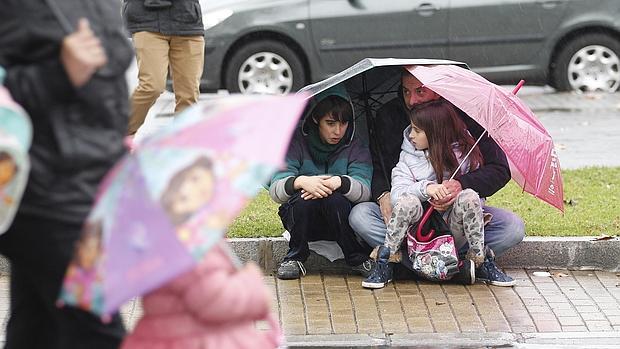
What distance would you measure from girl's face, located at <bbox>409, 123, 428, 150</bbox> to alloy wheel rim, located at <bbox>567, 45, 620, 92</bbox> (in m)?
8.02

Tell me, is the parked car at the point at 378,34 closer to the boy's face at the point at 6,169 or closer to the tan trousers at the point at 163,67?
the tan trousers at the point at 163,67

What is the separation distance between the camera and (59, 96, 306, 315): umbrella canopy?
3.10 metres

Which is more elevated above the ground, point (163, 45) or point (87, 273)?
point (87, 273)

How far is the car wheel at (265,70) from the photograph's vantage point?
46.0 feet

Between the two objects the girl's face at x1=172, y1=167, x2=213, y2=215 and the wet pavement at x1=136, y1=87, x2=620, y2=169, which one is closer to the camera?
the girl's face at x1=172, y1=167, x2=213, y2=215

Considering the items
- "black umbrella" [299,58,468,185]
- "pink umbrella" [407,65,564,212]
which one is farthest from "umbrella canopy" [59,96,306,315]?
"black umbrella" [299,58,468,185]

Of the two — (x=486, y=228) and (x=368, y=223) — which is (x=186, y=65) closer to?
(x=368, y=223)

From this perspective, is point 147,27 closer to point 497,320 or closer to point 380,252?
point 380,252

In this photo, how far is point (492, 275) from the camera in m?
6.72

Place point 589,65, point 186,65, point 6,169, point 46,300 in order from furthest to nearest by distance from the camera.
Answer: point 589,65, point 186,65, point 46,300, point 6,169

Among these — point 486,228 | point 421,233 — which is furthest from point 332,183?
point 486,228

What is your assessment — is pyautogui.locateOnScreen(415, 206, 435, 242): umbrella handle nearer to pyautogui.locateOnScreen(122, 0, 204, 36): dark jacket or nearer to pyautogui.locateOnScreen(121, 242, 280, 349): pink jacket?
pyautogui.locateOnScreen(122, 0, 204, 36): dark jacket

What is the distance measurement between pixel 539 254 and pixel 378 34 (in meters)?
7.16

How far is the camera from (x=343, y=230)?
6.80m
